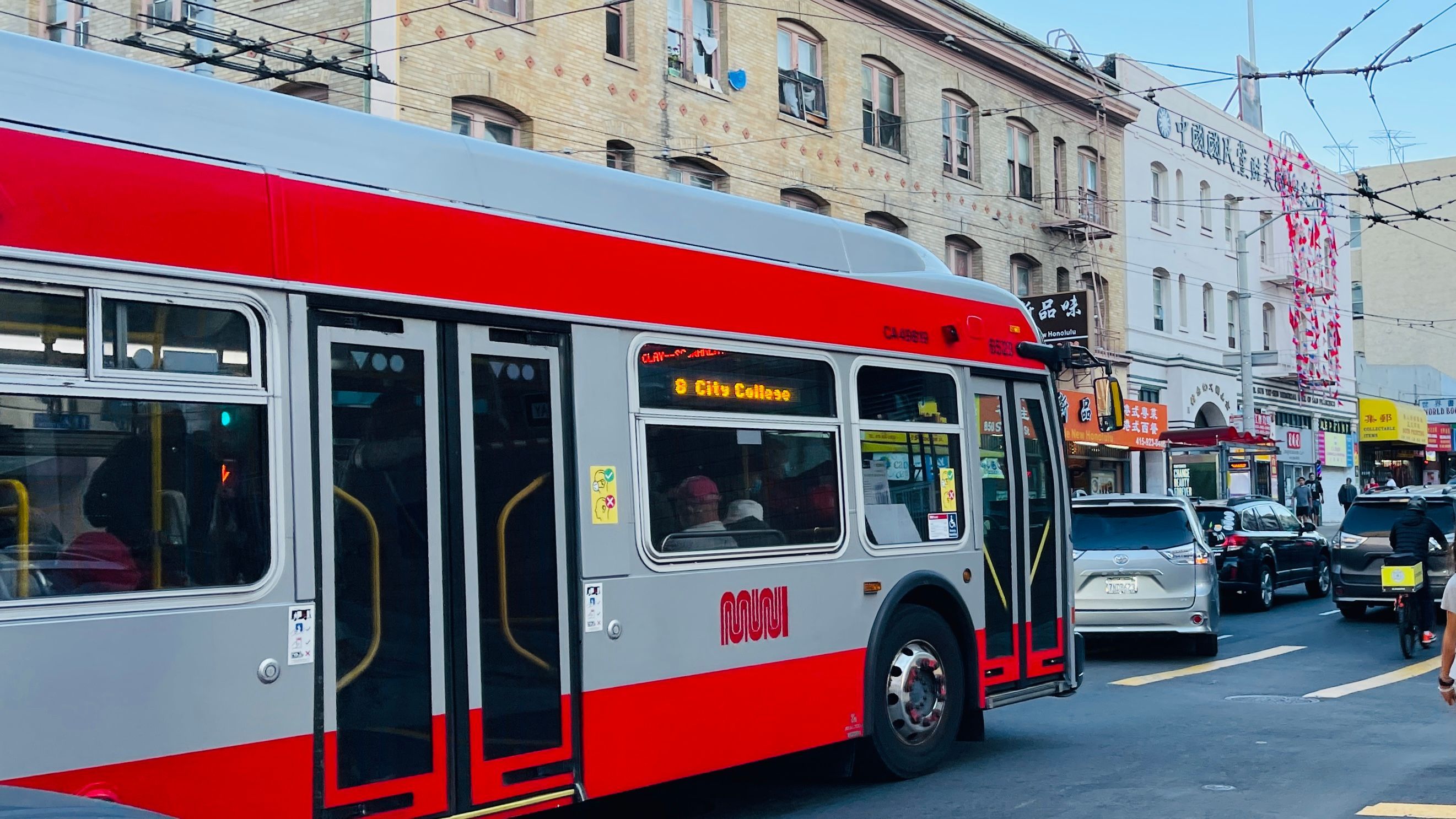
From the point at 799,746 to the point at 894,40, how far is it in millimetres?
21968

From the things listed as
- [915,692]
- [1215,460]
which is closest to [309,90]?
[915,692]

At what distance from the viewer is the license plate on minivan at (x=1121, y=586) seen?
612 inches

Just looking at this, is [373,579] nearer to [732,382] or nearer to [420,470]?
[420,470]

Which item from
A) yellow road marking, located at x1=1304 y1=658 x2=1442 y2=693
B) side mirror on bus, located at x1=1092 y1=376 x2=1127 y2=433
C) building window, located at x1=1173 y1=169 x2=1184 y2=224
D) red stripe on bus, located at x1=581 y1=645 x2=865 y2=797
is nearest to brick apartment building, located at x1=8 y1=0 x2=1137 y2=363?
building window, located at x1=1173 y1=169 x2=1184 y2=224

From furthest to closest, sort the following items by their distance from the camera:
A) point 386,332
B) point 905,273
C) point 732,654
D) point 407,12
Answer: point 407,12, point 905,273, point 732,654, point 386,332

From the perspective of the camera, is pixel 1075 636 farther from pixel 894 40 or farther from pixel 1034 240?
pixel 1034 240

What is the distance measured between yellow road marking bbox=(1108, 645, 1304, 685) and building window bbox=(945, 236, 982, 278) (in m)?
14.5

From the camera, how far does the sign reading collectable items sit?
3114 centimetres

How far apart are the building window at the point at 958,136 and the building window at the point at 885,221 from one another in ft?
6.78

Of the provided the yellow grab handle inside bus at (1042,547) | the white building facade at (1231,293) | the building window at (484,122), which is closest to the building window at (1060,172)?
the white building facade at (1231,293)

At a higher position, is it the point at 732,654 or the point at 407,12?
the point at 407,12

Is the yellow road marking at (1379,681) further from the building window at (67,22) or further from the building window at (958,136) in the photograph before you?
the building window at (67,22)

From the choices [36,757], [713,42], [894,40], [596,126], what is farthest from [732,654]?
[894,40]

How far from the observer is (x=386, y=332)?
6.11m
